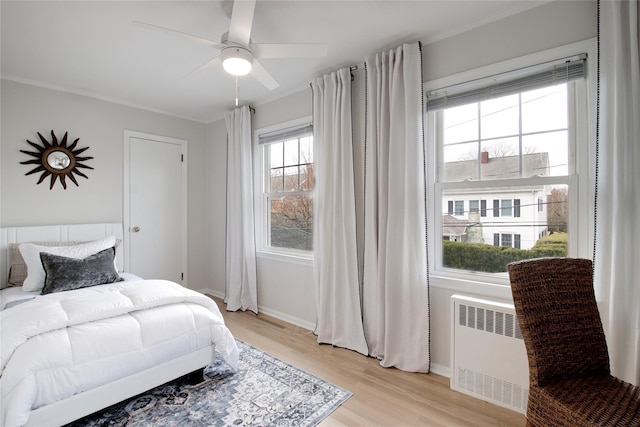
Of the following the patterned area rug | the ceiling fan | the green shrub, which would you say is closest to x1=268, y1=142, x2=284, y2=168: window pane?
the ceiling fan

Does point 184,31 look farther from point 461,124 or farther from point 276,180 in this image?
point 461,124

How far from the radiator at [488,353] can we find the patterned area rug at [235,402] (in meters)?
0.80

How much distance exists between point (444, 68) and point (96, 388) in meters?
3.07

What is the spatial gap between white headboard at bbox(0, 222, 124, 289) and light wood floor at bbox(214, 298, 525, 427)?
77.0 inches

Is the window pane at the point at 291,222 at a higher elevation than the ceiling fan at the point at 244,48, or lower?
lower

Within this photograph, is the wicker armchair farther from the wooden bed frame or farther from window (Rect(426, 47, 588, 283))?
the wooden bed frame

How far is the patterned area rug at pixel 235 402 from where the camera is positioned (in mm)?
1802

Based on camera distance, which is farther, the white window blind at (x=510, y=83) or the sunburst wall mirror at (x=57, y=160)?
the sunburst wall mirror at (x=57, y=160)

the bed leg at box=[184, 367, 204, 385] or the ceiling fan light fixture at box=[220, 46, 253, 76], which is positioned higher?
the ceiling fan light fixture at box=[220, 46, 253, 76]

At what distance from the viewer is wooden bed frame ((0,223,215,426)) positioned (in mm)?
1561

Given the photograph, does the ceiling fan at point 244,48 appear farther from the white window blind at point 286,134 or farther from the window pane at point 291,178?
the window pane at point 291,178

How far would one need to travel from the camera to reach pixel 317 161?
118 inches

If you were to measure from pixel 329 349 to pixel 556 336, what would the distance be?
5.91 feet

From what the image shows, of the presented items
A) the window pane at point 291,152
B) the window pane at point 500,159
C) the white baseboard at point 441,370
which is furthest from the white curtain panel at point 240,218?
the window pane at point 500,159
